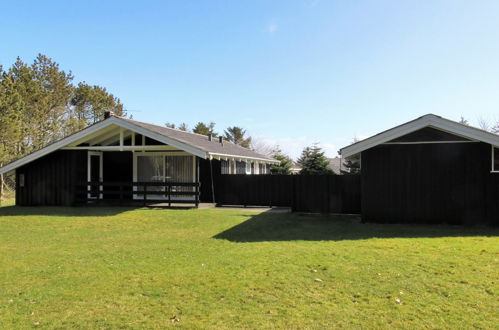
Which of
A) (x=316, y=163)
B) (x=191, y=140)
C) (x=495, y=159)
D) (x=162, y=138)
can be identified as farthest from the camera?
(x=316, y=163)

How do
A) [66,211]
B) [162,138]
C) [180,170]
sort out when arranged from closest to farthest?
[66,211] → [162,138] → [180,170]

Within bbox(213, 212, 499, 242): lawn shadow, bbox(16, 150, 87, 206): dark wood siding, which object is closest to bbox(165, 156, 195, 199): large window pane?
bbox(16, 150, 87, 206): dark wood siding

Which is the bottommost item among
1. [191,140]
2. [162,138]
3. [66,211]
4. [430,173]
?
[66,211]

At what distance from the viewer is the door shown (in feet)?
55.9

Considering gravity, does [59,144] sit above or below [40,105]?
below

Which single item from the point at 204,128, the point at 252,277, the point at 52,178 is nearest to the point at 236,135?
the point at 204,128

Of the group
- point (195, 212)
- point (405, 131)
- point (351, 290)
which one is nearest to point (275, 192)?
point (195, 212)

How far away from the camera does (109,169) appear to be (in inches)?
702

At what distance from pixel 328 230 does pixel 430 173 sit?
365 centimetres

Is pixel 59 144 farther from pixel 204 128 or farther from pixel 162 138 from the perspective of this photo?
pixel 204 128

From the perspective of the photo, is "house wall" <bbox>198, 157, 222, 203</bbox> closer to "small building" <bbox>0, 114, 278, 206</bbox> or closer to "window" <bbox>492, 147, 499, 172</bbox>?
"small building" <bbox>0, 114, 278, 206</bbox>

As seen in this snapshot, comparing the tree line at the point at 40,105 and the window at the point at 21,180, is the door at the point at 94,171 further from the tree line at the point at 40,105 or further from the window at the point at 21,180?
the tree line at the point at 40,105

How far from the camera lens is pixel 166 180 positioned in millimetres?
16984

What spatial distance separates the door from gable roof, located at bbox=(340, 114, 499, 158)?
38.2 ft
